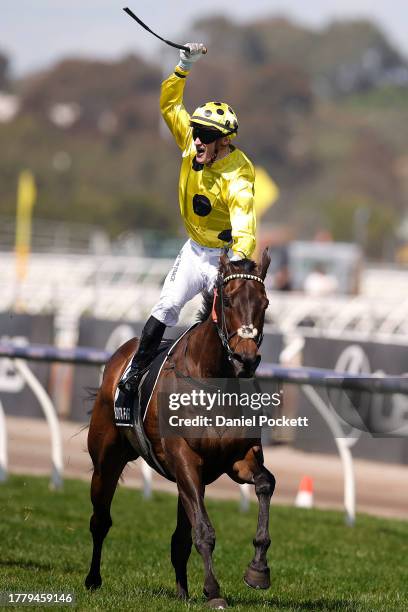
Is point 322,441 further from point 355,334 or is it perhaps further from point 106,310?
point 106,310

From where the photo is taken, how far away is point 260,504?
639 centimetres

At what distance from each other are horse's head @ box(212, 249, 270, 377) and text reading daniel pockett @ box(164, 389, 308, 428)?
0.22m

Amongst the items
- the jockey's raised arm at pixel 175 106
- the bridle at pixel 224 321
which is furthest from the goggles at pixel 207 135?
the bridle at pixel 224 321

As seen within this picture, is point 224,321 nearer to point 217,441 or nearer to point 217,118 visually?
point 217,441

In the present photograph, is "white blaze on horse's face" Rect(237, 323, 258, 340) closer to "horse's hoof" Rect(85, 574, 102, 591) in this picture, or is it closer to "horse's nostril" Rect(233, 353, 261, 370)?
"horse's nostril" Rect(233, 353, 261, 370)

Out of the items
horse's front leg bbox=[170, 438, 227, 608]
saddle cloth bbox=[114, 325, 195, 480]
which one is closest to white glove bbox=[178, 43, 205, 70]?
saddle cloth bbox=[114, 325, 195, 480]

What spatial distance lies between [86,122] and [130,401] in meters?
94.5

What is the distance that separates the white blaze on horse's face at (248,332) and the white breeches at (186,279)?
106 centimetres

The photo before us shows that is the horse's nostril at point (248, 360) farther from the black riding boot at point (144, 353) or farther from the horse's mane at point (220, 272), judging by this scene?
the black riding boot at point (144, 353)

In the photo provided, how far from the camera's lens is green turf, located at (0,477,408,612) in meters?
7.12

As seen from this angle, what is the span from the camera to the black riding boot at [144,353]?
7.23 meters

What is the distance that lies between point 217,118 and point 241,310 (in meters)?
1.23

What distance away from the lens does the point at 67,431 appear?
15.9 metres

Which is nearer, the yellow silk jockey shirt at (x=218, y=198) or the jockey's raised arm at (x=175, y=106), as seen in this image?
the yellow silk jockey shirt at (x=218, y=198)
